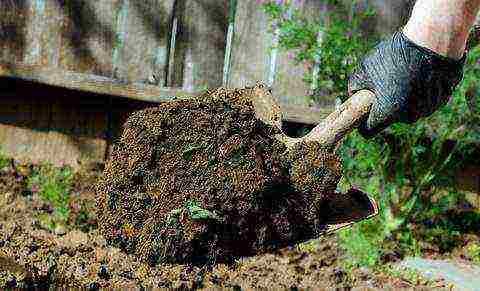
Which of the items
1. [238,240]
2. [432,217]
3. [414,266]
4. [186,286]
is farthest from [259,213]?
[432,217]

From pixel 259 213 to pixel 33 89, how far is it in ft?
8.40

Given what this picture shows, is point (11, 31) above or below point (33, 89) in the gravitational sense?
above

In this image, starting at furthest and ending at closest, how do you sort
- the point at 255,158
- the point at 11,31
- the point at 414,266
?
the point at 11,31 → the point at 414,266 → the point at 255,158

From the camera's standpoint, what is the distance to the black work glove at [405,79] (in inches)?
87.0

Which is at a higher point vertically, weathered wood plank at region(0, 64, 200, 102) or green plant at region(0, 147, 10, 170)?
weathered wood plank at region(0, 64, 200, 102)

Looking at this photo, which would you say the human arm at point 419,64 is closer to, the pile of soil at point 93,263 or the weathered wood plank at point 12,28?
the pile of soil at point 93,263

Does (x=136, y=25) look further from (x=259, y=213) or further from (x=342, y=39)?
(x=259, y=213)

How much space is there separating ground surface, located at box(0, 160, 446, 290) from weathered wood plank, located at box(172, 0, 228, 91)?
2.72 ft

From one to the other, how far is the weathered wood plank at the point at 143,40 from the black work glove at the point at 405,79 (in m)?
2.42

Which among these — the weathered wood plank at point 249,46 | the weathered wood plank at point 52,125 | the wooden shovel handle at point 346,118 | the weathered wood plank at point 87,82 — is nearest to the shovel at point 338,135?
the wooden shovel handle at point 346,118

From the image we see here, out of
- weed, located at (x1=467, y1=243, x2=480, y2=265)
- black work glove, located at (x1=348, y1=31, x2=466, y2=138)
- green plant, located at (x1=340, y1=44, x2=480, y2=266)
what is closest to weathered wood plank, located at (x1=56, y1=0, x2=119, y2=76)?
green plant, located at (x1=340, y1=44, x2=480, y2=266)

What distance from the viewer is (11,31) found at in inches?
178

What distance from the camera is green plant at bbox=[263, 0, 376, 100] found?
13.9 feet

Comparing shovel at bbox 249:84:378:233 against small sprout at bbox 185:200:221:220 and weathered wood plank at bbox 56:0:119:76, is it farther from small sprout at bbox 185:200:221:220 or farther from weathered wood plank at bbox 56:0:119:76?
weathered wood plank at bbox 56:0:119:76
